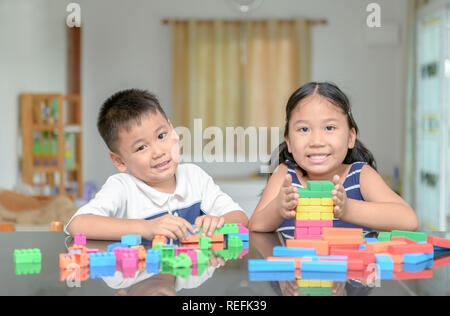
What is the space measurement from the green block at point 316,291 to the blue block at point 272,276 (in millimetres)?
40

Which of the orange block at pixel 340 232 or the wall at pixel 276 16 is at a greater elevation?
the wall at pixel 276 16

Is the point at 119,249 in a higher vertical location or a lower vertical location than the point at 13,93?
lower

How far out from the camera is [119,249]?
63 centimetres

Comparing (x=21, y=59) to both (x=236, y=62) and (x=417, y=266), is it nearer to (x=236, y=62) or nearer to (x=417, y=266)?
(x=236, y=62)

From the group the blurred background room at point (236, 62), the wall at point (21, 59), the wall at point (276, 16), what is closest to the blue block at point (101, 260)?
the wall at point (21, 59)

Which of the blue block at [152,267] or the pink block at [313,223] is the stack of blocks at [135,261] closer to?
the blue block at [152,267]

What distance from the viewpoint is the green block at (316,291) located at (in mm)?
468

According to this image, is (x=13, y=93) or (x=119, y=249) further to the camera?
(x=13, y=93)

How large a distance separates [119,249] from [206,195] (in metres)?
0.58

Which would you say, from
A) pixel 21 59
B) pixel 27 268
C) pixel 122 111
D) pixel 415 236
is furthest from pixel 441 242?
pixel 21 59

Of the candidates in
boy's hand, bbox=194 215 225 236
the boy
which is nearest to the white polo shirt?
the boy

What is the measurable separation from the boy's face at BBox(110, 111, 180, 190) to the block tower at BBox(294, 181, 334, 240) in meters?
0.40
